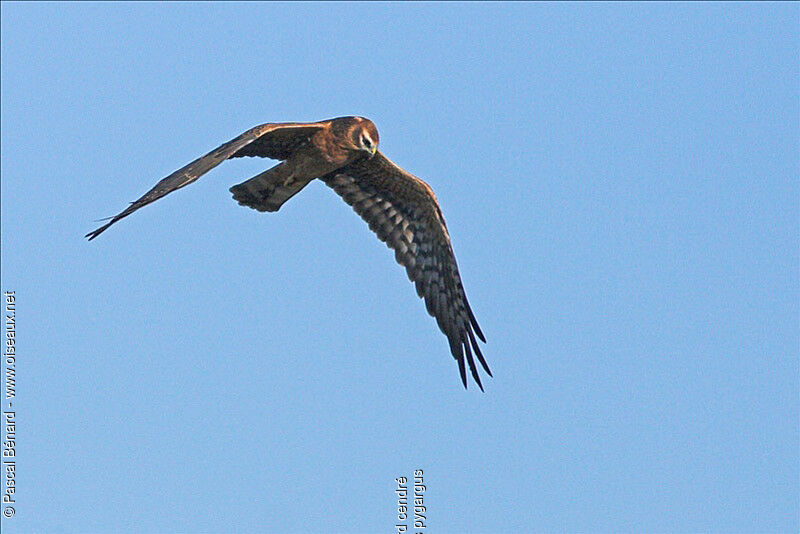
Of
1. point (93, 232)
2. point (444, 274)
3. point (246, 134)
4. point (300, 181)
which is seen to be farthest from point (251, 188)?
point (93, 232)

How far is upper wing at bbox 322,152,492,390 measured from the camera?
522 inches

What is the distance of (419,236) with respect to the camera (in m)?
13.6

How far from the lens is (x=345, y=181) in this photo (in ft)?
43.8

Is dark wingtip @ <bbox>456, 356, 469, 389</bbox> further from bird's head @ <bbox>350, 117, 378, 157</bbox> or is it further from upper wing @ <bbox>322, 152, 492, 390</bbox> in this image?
bird's head @ <bbox>350, 117, 378, 157</bbox>

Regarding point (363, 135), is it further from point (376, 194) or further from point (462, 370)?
point (462, 370)

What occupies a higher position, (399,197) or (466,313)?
(399,197)

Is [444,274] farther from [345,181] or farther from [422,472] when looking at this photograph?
[422,472]

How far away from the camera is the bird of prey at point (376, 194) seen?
39.5ft

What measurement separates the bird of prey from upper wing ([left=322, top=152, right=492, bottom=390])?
1 cm

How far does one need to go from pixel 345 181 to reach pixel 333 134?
1359mm

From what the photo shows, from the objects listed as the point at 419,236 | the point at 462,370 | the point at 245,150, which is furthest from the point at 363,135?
the point at 462,370

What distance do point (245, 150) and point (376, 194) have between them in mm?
1691

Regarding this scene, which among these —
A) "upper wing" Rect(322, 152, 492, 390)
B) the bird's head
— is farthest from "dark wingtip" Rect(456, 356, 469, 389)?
the bird's head

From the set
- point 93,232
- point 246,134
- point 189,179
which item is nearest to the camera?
point 93,232
